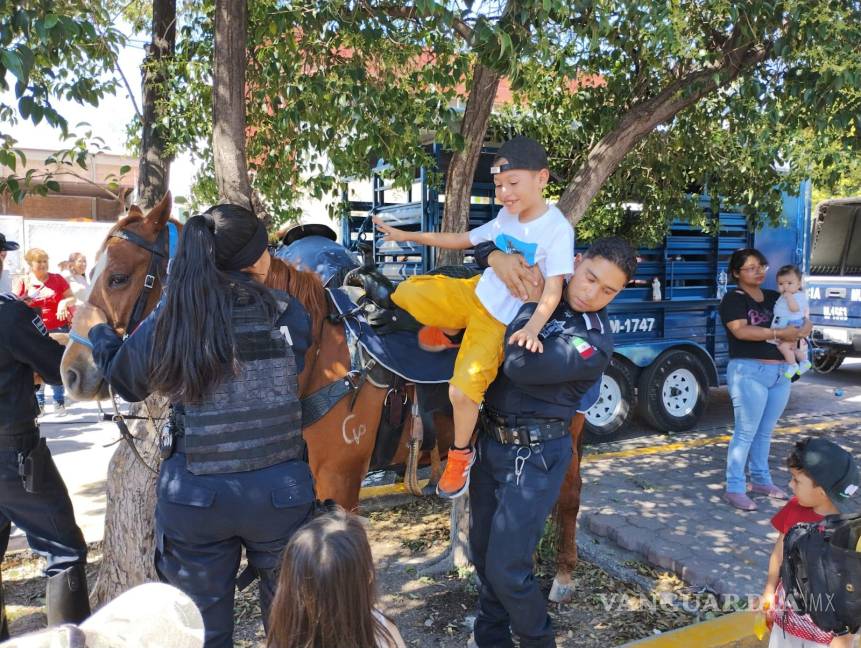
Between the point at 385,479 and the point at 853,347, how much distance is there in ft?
27.3

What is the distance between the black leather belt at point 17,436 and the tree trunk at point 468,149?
Answer: 7.65 feet

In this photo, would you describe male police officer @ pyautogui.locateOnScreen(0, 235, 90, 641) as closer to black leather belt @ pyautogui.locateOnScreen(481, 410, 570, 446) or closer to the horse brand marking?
the horse brand marking

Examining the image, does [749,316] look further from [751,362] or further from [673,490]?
[673,490]

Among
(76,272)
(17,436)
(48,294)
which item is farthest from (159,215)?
(76,272)

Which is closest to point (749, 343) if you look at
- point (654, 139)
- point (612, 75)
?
point (654, 139)

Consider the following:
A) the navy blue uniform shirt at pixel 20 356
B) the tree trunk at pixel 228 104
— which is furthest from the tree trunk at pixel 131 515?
the tree trunk at pixel 228 104

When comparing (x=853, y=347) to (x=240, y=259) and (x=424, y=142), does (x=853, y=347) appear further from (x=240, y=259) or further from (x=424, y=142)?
(x=240, y=259)

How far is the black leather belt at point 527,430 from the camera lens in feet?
8.65

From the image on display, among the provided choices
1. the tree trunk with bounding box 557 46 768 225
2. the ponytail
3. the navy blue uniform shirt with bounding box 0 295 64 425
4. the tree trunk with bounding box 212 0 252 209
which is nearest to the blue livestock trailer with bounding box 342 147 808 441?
the tree trunk with bounding box 557 46 768 225

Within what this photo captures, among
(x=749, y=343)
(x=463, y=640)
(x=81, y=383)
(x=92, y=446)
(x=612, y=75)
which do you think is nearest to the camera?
(x=81, y=383)

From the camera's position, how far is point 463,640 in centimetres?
334

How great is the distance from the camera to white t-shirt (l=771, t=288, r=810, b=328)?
4.84 meters

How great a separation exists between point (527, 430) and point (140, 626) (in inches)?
67.7

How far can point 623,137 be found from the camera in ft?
13.4
